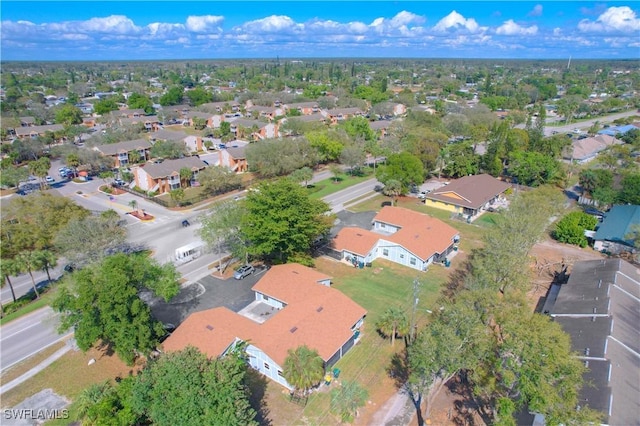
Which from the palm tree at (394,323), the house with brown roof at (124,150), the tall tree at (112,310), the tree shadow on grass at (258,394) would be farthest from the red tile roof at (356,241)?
the house with brown roof at (124,150)

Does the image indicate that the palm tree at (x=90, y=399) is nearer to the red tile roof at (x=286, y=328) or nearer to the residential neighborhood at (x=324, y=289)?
the residential neighborhood at (x=324, y=289)

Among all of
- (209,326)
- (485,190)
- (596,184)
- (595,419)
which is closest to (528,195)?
(485,190)

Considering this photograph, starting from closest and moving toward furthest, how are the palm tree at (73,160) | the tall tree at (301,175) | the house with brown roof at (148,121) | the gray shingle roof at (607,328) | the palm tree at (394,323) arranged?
the gray shingle roof at (607,328) < the palm tree at (394,323) < the tall tree at (301,175) < the palm tree at (73,160) < the house with brown roof at (148,121)

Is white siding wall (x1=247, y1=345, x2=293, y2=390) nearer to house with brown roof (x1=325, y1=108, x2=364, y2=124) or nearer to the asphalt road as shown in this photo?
the asphalt road

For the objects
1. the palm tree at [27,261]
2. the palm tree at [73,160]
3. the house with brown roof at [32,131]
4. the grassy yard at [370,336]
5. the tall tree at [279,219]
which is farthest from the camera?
the house with brown roof at [32,131]

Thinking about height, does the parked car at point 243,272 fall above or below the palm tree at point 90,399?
below

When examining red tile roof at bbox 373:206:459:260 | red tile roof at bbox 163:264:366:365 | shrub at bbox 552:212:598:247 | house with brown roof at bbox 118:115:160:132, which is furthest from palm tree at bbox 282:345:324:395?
house with brown roof at bbox 118:115:160:132

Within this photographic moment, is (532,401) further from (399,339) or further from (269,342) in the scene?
(269,342)
